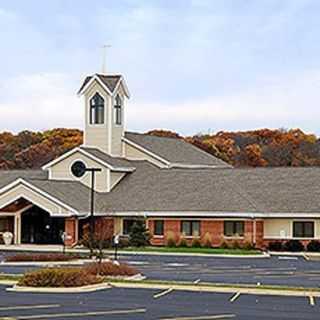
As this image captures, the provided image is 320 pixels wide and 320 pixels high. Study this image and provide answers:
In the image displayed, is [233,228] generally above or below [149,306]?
above

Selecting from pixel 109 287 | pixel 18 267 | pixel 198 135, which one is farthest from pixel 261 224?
pixel 198 135

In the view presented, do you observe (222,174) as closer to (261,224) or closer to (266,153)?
(261,224)

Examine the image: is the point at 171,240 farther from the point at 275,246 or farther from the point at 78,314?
the point at 78,314

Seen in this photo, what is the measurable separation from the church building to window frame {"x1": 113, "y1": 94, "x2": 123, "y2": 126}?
0.07m

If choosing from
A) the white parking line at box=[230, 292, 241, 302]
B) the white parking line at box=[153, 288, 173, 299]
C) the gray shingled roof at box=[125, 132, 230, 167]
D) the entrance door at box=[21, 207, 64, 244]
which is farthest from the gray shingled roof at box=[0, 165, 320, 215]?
the white parking line at box=[230, 292, 241, 302]

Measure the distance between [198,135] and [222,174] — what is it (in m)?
80.2

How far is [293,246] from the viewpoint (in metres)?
56.7

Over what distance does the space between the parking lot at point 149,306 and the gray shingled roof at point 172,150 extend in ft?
137

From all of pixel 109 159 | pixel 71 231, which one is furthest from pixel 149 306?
pixel 109 159

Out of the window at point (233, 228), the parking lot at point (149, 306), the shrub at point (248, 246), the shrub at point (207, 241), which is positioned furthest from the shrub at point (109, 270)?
the window at point (233, 228)

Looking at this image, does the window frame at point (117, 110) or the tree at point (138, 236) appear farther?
the window frame at point (117, 110)

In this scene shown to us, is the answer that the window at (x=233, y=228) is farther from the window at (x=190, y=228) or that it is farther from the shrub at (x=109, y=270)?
the shrub at (x=109, y=270)

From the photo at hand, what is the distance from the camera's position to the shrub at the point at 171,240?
5897cm

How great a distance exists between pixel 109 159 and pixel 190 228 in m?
10.1
